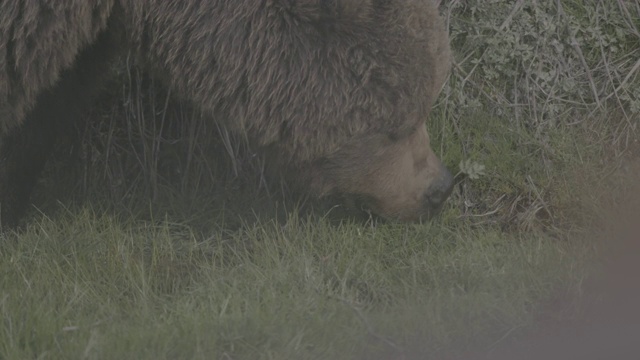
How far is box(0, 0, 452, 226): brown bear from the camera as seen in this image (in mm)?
4688

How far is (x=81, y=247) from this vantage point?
17.6 feet

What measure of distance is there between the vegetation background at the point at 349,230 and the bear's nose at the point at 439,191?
0.24 m

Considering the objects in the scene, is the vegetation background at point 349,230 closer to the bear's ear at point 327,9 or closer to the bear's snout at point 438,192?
the bear's snout at point 438,192

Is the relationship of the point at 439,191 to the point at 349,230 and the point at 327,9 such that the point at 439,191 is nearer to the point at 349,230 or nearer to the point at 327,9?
the point at 349,230

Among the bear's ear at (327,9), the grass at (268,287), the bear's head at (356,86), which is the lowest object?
the grass at (268,287)

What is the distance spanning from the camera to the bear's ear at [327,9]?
4.70 m

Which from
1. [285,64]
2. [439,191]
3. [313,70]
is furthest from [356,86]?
[439,191]

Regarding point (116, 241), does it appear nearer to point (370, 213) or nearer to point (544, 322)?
point (370, 213)

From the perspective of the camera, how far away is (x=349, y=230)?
221 inches

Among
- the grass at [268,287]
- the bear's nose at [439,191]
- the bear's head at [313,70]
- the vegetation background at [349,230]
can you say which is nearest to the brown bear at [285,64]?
the bear's head at [313,70]

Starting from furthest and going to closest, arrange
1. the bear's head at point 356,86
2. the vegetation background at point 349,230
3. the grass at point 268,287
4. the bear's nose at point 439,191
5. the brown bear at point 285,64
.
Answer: the bear's nose at point 439,191 → the bear's head at point 356,86 → the brown bear at point 285,64 → the vegetation background at point 349,230 → the grass at point 268,287

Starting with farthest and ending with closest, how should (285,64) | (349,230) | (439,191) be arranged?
(349,230)
(439,191)
(285,64)

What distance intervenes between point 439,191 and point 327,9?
1.18 meters

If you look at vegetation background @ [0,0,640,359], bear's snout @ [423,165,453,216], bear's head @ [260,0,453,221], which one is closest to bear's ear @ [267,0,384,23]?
bear's head @ [260,0,453,221]
